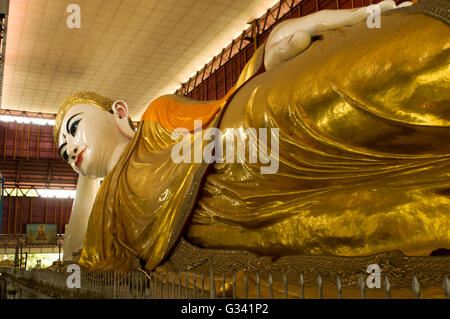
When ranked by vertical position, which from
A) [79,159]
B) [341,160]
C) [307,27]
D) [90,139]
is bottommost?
[341,160]

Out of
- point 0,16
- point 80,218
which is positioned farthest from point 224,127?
point 0,16

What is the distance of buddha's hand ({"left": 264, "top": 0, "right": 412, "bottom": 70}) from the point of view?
6.56ft

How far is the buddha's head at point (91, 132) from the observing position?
3518 mm

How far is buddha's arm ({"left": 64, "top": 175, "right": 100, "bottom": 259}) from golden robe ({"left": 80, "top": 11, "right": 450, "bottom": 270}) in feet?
5.35

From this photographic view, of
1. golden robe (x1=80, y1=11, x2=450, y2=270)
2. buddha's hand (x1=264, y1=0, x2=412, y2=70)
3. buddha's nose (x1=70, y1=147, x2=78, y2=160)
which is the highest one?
buddha's hand (x1=264, y1=0, x2=412, y2=70)

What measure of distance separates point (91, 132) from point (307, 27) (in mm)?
2142

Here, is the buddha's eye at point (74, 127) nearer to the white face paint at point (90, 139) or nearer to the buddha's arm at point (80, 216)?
the white face paint at point (90, 139)

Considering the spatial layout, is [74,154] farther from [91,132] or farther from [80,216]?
[80,216]

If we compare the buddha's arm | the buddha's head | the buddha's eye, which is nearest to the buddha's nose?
the buddha's head

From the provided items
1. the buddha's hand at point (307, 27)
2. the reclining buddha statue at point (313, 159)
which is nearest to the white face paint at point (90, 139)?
the reclining buddha statue at point (313, 159)

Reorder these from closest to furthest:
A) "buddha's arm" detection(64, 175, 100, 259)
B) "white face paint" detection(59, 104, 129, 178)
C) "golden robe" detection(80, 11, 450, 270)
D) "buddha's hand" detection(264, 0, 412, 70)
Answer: "golden robe" detection(80, 11, 450, 270) < "buddha's hand" detection(264, 0, 412, 70) < "white face paint" detection(59, 104, 129, 178) < "buddha's arm" detection(64, 175, 100, 259)

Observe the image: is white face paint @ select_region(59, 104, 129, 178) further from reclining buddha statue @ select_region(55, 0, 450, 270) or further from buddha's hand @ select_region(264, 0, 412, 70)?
buddha's hand @ select_region(264, 0, 412, 70)

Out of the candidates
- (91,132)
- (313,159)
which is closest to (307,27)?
(313,159)

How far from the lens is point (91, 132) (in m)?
3.51
